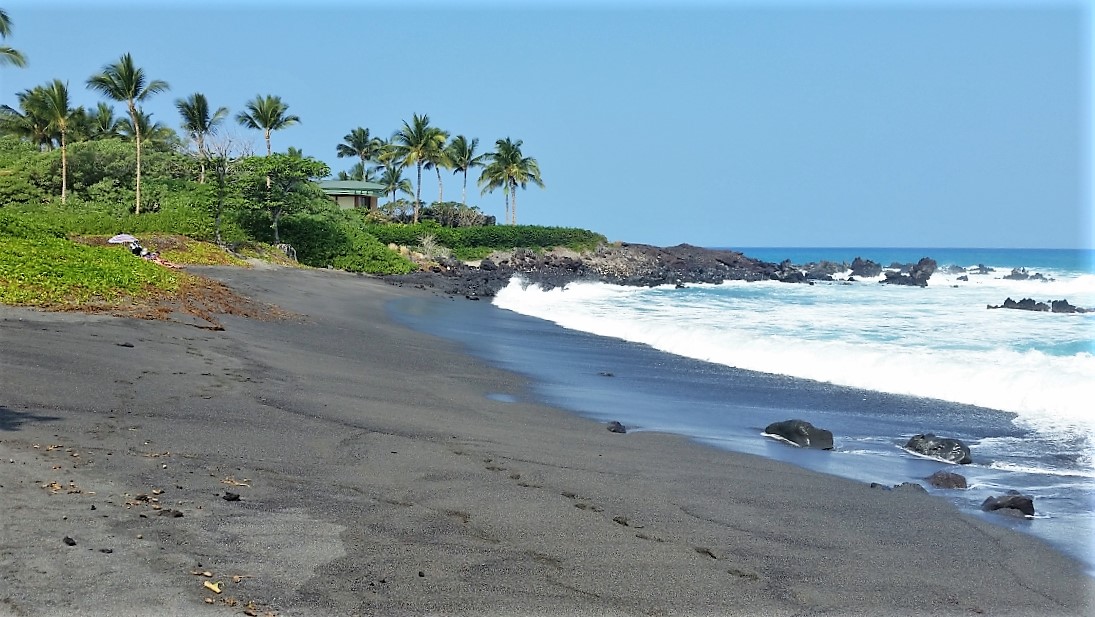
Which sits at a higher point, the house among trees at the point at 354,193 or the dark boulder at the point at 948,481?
the house among trees at the point at 354,193

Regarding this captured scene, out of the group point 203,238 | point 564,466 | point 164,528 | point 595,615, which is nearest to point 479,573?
point 595,615

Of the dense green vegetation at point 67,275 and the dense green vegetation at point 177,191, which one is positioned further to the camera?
the dense green vegetation at point 177,191

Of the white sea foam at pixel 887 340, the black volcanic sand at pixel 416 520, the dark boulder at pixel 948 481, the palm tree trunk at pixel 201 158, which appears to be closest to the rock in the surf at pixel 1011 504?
the black volcanic sand at pixel 416 520

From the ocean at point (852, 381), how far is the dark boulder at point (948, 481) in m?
0.09

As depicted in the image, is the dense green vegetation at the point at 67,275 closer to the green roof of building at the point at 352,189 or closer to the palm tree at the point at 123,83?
the palm tree at the point at 123,83

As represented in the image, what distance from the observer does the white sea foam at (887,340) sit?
497 inches

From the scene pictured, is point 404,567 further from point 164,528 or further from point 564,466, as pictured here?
point 564,466

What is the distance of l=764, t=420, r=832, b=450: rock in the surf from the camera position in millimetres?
9453

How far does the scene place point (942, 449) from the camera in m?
8.89

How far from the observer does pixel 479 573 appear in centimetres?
467

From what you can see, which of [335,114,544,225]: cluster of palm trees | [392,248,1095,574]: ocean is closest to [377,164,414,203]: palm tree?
[335,114,544,225]: cluster of palm trees

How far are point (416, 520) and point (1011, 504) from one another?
14.9ft

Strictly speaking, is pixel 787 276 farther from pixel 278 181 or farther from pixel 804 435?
pixel 804 435

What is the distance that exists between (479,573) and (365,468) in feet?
7.97
